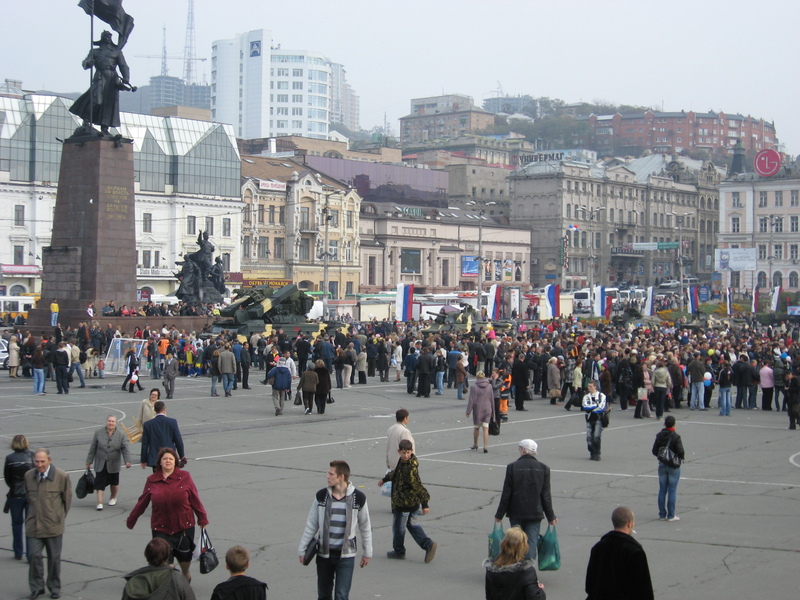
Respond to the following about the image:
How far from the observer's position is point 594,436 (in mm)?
17078

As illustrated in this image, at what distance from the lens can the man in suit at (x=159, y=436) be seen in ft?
41.4

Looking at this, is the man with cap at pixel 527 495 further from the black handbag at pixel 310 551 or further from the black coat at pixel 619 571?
the black coat at pixel 619 571

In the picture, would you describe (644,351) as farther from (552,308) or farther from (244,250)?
(244,250)

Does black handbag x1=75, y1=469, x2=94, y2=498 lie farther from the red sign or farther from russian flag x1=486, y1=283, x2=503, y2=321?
the red sign

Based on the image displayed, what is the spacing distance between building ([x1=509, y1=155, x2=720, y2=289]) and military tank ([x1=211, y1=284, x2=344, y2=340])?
185ft

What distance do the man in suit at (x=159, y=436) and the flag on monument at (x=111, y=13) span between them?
27.9 metres

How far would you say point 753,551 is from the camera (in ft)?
35.3

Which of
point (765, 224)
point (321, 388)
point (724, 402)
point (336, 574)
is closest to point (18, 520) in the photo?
point (336, 574)

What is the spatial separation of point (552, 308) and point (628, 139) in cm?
15605

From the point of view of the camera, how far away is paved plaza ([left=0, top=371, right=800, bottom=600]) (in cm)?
990

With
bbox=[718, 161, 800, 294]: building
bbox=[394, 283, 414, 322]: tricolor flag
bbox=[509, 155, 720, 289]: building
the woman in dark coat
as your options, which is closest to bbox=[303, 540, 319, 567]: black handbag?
the woman in dark coat

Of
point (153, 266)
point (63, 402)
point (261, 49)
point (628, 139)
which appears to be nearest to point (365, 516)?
point (63, 402)

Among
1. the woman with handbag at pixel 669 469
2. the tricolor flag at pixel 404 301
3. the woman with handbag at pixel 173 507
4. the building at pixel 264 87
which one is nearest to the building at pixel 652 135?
the building at pixel 264 87

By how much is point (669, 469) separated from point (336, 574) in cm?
553
